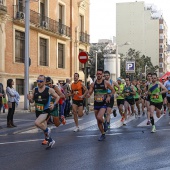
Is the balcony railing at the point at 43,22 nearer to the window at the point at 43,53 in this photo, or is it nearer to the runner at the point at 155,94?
the window at the point at 43,53

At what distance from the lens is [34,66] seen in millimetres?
30062

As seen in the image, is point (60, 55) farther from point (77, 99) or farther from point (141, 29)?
point (141, 29)

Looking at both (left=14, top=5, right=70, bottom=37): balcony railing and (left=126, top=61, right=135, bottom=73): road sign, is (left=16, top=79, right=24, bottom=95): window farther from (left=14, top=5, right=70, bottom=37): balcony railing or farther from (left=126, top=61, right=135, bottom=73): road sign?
(left=126, top=61, right=135, bottom=73): road sign

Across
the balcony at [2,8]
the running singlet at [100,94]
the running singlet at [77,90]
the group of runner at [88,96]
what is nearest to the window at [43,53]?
the balcony at [2,8]

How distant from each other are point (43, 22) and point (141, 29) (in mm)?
70184

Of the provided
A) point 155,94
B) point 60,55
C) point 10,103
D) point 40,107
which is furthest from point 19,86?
point 40,107

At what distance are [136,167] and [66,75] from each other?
97.1 feet

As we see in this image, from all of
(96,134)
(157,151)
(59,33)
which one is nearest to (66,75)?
(59,33)

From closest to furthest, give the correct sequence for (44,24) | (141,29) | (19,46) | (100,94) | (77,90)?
(100,94) < (77,90) < (19,46) < (44,24) < (141,29)

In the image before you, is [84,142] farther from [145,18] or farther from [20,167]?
[145,18]

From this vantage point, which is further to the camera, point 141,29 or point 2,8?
point 141,29

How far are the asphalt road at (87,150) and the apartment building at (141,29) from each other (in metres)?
86.9

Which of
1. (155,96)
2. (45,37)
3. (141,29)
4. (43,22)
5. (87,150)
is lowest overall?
(87,150)

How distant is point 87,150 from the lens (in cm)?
848
